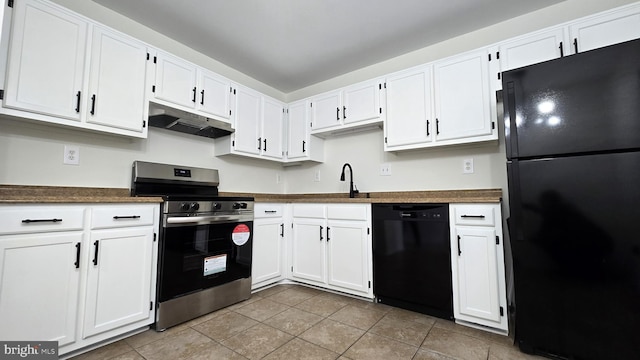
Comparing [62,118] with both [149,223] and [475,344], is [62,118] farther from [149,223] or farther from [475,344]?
[475,344]

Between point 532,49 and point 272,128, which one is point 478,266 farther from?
point 272,128

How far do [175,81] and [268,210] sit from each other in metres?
1.47

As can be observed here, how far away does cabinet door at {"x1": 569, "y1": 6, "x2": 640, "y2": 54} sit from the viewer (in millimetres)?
1851

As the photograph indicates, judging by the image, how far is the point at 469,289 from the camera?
Result: 2.08 metres

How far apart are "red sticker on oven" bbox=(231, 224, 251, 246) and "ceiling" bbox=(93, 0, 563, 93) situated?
5.98 feet

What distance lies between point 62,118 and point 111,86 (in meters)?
0.39

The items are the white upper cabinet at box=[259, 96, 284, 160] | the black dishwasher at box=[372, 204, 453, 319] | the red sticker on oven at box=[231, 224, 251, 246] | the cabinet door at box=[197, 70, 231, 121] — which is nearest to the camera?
the black dishwasher at box=[372, 204, 453, 319]

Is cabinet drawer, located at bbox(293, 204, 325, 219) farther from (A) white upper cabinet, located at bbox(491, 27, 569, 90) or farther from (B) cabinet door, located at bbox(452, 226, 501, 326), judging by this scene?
(A) white upper cabinet, located at bbox(491, 27, 569, 90)

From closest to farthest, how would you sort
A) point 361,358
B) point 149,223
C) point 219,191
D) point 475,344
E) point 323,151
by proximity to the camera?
point 361,358
point 475,344
point 149,223
point 219,191
point 323,151

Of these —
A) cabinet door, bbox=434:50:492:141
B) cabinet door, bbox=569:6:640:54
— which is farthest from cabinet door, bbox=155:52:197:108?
cabinet door, bbox=569:6:640:54

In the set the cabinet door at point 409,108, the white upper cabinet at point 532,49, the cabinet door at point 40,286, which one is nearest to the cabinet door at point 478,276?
the cabinet door at point 409,108

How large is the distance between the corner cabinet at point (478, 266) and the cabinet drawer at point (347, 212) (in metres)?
0.75

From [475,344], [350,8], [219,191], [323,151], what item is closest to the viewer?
A: [475,344]

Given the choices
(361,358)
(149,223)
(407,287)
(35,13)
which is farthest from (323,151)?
(35,13)
